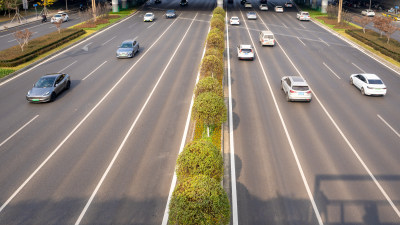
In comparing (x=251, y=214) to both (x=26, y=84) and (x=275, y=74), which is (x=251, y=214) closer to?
(x=275, y=74)

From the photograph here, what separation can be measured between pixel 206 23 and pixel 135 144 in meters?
45.8

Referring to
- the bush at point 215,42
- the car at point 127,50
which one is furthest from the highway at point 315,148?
the car at point 127,50

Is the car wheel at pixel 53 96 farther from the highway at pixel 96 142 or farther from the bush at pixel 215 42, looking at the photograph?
the bush at pixel 215 42

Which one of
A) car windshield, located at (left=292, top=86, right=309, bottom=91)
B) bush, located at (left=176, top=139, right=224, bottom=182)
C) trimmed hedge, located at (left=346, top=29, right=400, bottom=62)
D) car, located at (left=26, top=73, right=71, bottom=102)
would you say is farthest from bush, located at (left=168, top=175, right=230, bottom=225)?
trimmed hedge, located at (left=346, top=29, right=400, bottom=62)

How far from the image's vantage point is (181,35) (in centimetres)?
4938

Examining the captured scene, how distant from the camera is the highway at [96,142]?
13383 millimetres

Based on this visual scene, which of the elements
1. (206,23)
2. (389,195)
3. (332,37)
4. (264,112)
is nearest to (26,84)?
(264,112)

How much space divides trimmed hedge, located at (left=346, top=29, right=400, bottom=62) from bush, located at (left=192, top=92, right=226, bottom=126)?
89.0 ft

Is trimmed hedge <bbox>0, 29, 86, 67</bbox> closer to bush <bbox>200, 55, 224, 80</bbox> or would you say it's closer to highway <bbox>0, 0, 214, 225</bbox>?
highway <bbox>0, 0, 214, 225</bbox>

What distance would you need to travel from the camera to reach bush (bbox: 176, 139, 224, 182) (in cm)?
1279

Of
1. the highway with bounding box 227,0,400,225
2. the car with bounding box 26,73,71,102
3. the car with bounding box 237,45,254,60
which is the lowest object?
the highway with bounding box 227,0,400,225

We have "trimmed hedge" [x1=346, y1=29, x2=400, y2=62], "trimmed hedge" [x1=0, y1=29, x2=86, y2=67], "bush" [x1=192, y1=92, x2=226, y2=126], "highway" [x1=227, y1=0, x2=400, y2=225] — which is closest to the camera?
"highway" [x1=227, y1=0, x2=400, y2=225]

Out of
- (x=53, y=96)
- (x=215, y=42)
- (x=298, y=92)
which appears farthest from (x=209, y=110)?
(x=215, y=42)

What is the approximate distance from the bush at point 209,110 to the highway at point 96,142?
201cm
